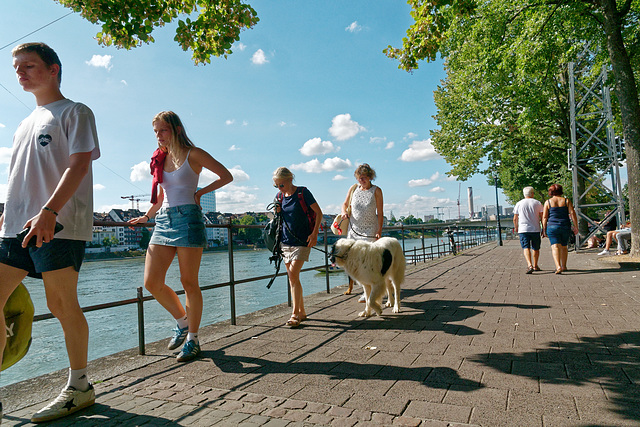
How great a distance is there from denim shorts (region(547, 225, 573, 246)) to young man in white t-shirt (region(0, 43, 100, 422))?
840 centimetres

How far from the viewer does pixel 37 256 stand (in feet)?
7.22

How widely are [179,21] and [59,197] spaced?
172 inches

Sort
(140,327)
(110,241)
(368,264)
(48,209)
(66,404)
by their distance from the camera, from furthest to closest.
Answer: (110,241) → (368,264) → (140,327) → (66,404) → (48,209)

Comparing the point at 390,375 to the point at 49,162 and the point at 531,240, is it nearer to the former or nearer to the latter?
the point at 49,162

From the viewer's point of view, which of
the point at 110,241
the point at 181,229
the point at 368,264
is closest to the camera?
the point at 181,229

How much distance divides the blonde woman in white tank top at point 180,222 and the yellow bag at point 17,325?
3.10ft

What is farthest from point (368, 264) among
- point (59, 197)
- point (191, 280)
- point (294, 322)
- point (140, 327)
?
point (59, 197)

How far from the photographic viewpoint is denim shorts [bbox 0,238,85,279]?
219 centimetres

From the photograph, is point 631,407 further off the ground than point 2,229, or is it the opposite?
point 2,229

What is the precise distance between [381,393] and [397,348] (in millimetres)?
991

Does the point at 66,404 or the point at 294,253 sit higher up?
the point at 294,253

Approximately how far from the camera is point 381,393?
2473 mm

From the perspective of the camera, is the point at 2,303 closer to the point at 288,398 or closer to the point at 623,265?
the point at 288,398

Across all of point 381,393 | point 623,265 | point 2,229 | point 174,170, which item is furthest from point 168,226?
point 623,265
